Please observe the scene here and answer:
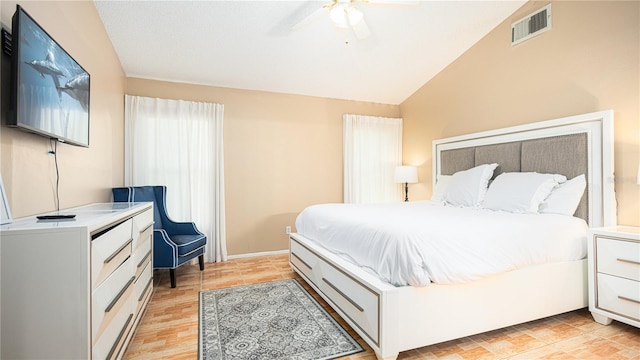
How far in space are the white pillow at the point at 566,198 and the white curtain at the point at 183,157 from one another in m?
3.53

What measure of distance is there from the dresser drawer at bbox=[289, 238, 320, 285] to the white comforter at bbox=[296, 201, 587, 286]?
0.93 feet

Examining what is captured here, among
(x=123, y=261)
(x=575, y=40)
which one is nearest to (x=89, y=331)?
(x=123, y=261)

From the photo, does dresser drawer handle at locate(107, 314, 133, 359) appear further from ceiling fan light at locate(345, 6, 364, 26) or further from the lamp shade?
the lamp shade

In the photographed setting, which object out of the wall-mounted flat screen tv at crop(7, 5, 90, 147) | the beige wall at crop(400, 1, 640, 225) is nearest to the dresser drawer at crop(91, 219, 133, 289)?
the wall-mounted flat screen tv at crop(7, 5, 90, 147)

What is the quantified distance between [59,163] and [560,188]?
12.5 ft

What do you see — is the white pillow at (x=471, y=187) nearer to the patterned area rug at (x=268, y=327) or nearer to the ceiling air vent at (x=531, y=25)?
the ceiling air vent at (x=531, y=25)

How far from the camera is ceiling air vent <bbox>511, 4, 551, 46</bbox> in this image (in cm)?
292

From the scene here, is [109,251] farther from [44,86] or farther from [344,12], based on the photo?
[344,12]

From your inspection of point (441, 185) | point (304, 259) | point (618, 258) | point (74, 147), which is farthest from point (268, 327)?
point (441, 185)

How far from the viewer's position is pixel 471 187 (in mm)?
3178

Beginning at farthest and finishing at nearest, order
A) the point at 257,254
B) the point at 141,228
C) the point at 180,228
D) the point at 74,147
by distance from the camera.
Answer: the point at 257,254 → the point at 180,228 → the point at 141,228 → the point at 74,147

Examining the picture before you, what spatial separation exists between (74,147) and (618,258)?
3.88 metres

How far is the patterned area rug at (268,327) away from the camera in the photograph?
73.0 inches

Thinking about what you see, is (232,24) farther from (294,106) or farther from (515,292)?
(515,292)
